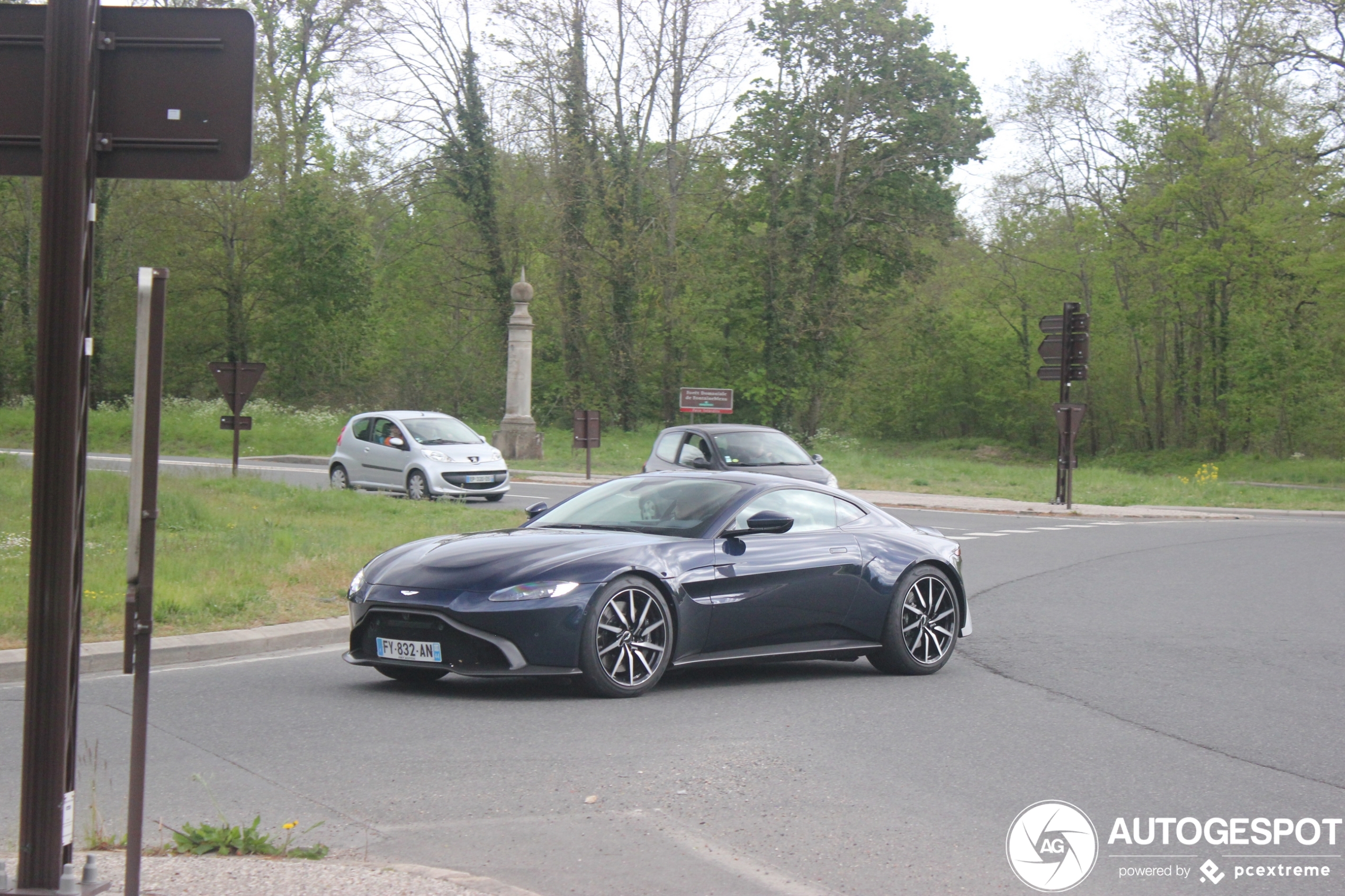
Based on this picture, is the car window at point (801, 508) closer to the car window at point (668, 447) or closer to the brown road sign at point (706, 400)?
the car window at point (668, 447)

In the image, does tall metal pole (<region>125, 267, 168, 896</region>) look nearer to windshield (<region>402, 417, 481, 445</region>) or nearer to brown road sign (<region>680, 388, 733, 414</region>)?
windshield (<region>402, 417, 481, 445</region>)

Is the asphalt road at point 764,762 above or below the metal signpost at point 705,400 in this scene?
below

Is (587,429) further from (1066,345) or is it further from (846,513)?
(846,513)

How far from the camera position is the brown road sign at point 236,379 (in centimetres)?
2188

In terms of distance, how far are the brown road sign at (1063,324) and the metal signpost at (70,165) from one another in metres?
25.7

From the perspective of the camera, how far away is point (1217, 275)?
52.8m

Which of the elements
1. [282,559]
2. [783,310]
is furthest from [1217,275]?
[282,559]

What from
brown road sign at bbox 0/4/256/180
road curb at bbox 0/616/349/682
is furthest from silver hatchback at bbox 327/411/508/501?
brown road sign at bbox 0/4/256/180

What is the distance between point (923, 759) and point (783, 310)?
144 feet

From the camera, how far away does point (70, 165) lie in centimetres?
368

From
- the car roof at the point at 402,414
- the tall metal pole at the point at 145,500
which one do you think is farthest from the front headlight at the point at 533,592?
the car roof at the point at 402,414

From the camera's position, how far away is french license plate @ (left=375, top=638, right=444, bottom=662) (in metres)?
7.66

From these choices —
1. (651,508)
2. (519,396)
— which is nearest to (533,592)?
(651,508)

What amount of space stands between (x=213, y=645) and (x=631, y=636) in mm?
3250
